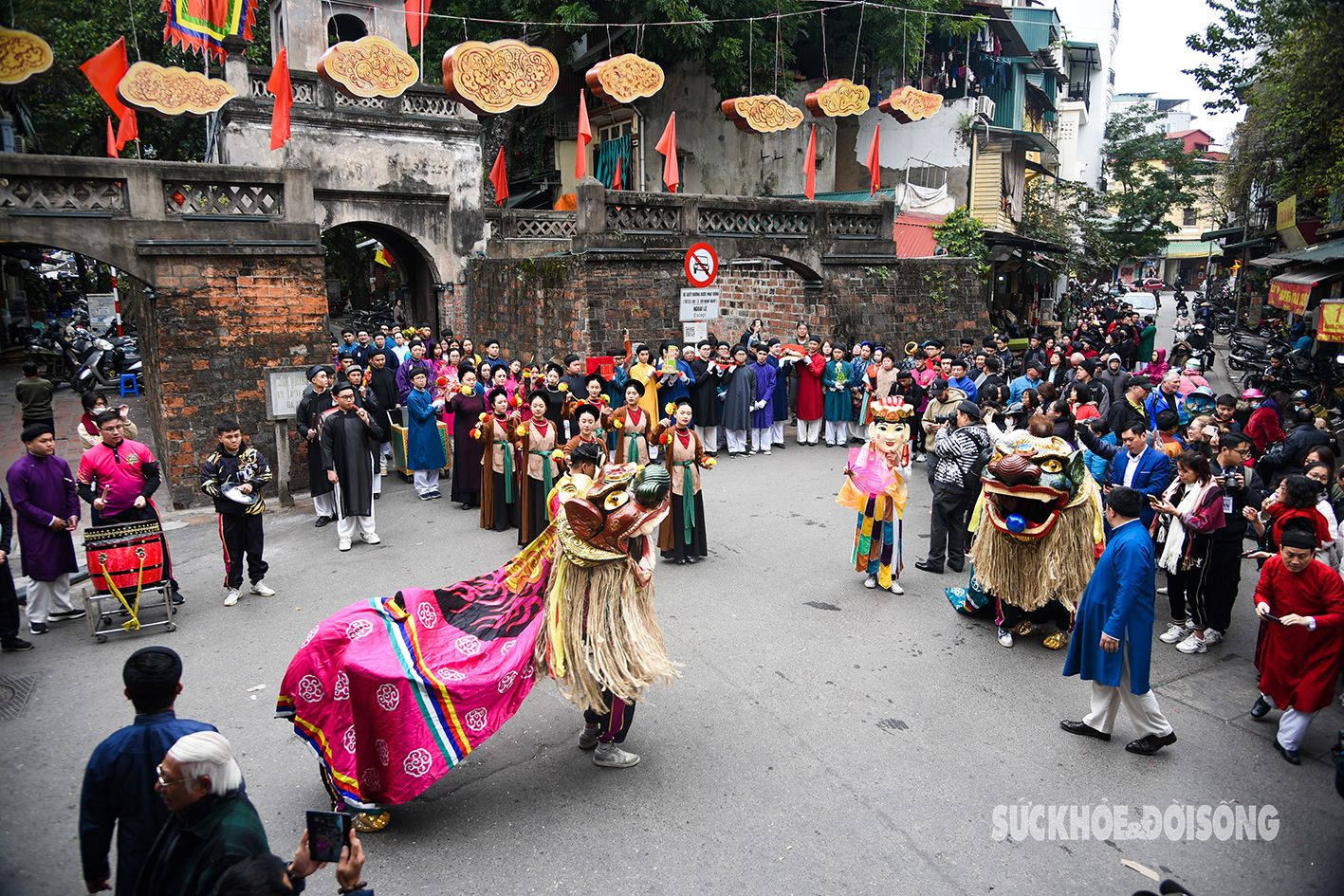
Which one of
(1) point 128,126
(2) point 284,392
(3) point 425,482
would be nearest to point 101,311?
(1) point 128,126

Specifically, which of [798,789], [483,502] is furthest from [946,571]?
[483,502]

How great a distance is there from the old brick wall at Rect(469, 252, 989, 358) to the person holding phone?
34.2 feet

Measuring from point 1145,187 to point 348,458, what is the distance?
1269 inches

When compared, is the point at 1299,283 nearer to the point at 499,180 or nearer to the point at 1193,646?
the point at 1193,646

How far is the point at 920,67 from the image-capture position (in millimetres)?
23609

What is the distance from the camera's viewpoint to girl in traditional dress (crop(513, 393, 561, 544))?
8414mm

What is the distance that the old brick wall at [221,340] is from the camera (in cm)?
962

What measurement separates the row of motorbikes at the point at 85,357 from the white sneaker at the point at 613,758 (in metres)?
17.5

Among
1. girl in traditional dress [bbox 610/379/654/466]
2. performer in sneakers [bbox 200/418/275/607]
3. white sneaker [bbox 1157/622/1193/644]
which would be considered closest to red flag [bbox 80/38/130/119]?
performer in sneakers [bbox 200/418/275/607]

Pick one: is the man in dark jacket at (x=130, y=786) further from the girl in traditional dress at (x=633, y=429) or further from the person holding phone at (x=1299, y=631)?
the person holding phone at (x=1299, y=631)

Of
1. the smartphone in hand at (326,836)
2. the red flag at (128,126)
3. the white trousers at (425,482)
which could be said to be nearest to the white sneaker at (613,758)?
the smartphone in hand at (326,836)

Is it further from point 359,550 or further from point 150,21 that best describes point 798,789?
point 150,21

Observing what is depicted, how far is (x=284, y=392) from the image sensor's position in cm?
959

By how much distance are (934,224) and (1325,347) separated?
28.4ft
